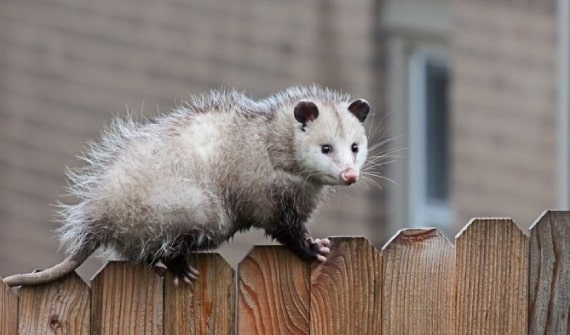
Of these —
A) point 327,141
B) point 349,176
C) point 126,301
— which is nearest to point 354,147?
point 327,141

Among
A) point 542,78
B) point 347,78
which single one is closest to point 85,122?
point 347,78

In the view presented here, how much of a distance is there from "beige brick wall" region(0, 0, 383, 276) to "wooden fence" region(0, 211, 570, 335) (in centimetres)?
490

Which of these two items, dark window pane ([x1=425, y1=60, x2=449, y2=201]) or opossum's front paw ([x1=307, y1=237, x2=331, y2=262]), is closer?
opossum's front paw ([x1=307, y1=237, x2=331, y2=262])

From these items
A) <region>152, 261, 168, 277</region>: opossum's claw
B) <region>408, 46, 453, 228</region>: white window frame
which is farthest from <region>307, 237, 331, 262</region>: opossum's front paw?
<region>408, 46, 453, 228</region>: white window frame

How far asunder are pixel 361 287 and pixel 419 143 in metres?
5.20

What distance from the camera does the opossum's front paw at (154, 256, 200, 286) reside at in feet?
11.3

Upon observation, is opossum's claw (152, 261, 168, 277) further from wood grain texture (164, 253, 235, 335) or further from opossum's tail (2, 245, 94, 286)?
opossum's tail (2, 245, 94, 286)

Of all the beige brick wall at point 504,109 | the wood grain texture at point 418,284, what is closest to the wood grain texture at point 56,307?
the wood grain texture at point 418,284

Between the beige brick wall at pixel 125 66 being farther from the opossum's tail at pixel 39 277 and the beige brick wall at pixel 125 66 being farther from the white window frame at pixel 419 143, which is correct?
A: the opossum's tail at pixel 39 277

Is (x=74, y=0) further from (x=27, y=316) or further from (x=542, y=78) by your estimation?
(x=27, y=316)

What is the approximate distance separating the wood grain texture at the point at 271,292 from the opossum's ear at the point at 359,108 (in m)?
0.56

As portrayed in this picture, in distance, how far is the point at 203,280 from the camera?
11.3ft

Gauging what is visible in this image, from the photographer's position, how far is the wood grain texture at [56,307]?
3381 millimetres

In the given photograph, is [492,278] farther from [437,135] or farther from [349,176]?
[437,135]
